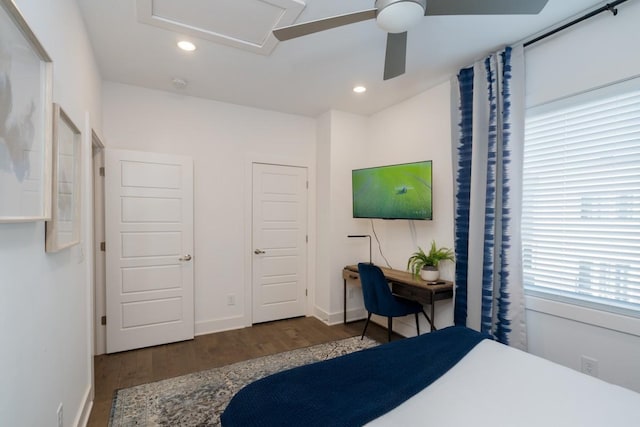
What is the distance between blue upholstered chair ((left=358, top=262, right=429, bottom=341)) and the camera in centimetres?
299

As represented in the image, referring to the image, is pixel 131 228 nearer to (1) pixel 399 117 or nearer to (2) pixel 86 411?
(2) pixel 86 411

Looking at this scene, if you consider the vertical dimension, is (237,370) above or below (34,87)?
below

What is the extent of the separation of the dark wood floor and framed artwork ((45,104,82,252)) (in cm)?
137

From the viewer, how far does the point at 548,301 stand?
2252mm

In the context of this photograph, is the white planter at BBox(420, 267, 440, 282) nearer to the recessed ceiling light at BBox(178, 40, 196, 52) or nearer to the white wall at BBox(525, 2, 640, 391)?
the white wall at BBox(525, 2, 640, 391)

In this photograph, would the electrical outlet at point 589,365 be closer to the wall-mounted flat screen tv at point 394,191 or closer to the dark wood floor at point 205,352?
the wall-mounted flat screen tv at point 394,191

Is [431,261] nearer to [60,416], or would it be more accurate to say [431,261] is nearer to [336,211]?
[336,211]

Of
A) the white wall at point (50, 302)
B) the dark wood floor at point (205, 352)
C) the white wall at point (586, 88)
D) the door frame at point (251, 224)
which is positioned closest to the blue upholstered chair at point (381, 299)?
the dark wood floor at point (205, 352)

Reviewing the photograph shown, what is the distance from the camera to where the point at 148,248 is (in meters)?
3.21

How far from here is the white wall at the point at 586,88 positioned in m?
1.87

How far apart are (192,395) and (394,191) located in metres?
2.52

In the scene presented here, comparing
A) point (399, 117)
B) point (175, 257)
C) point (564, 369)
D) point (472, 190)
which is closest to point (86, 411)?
point (175, 257)

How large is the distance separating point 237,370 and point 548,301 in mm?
2522

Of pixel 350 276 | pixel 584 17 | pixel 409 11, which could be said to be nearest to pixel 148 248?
pixel 350 276
